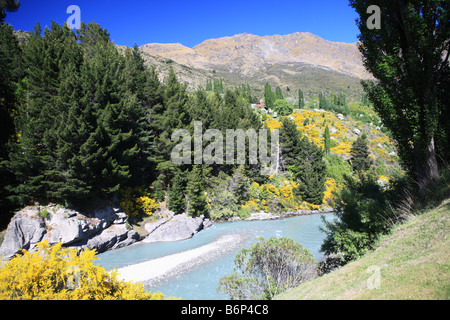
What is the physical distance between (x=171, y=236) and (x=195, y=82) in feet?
295

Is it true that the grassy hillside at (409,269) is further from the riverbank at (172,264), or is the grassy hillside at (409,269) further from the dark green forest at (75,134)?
the dark green forest at (75,134)

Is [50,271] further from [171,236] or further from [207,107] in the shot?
[207,107]

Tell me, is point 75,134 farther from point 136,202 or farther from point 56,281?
point 56,281

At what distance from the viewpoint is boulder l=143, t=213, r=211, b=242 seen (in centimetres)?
2426

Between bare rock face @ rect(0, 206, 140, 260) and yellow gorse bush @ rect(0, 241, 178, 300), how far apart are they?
534 inches

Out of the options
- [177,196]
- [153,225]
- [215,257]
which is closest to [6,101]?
[153,225]

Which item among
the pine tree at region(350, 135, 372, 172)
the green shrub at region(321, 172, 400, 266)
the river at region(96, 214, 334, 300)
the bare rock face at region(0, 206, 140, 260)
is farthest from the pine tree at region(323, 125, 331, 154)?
the bare rock face at region(0, 206, 140, 260)

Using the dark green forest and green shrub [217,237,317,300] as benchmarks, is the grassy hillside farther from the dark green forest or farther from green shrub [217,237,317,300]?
the dark green forest

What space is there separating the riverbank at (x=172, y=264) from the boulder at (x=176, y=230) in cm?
396

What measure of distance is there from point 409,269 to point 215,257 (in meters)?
15.7

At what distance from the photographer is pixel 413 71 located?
9.27 metres

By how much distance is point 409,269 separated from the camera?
5332 mm

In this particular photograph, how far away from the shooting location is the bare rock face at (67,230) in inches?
682
